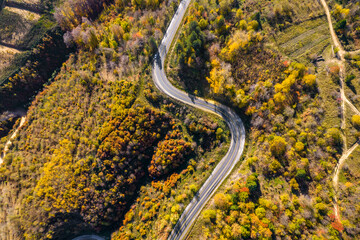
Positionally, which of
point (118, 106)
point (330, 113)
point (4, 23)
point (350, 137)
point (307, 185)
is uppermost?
point (4, 23)

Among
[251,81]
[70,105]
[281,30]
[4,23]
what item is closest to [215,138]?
[251,81]

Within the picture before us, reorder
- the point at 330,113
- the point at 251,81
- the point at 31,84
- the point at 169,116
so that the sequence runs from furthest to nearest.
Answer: the point at 31,84, the point at 169,116, the point at 251,81, the point at 330,113

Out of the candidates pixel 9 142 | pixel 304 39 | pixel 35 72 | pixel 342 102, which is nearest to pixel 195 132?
pixel 342 102

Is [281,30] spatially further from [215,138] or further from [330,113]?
[215,138]

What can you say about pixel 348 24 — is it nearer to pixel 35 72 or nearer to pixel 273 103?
pixel 273 103

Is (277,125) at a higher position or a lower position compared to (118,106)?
lower

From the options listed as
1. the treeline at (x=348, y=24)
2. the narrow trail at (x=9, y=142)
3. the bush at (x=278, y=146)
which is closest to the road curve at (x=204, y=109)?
the bush at (x=278, y=146)

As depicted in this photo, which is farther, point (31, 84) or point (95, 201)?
point (31, 84)

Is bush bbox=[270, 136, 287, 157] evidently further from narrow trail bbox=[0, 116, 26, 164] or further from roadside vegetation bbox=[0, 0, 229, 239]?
narrow trail bbox=[0, 116, 26, 164]

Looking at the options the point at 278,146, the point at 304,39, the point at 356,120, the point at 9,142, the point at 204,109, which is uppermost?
the point at 9,142
